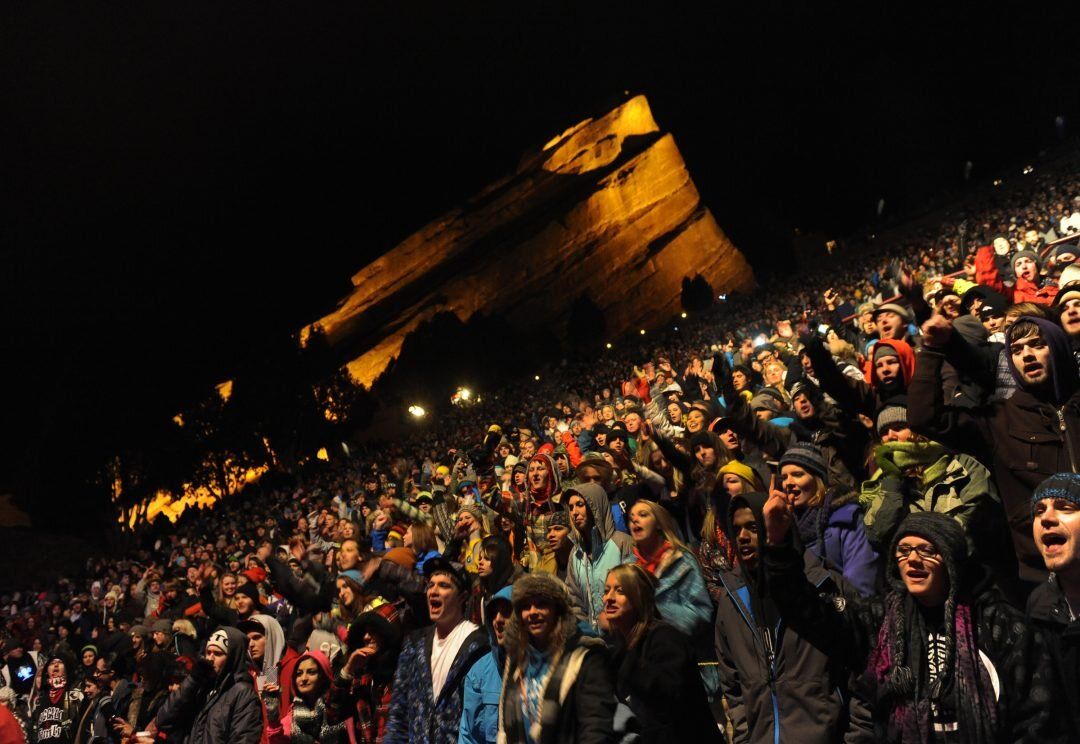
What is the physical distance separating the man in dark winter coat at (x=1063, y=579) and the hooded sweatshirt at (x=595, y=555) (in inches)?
97.7

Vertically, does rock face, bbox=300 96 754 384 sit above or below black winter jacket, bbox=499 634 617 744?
above

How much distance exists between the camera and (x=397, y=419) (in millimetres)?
54406

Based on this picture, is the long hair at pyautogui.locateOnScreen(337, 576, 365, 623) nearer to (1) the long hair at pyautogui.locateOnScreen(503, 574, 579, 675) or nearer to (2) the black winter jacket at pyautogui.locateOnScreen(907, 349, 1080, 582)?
→ (1) the long hair at pyautogui.locateOnScreen(503, 574, 579, 675)

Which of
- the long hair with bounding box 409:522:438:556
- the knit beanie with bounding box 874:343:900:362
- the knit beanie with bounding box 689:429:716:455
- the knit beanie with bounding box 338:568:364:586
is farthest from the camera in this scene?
the long hair with bounding box 409:522:438:556

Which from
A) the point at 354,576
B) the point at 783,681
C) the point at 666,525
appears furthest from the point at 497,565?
the point at 783,681

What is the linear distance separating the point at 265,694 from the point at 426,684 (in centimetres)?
207

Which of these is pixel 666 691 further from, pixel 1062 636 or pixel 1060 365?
pixel 1060 365

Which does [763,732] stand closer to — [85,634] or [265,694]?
[265,694]

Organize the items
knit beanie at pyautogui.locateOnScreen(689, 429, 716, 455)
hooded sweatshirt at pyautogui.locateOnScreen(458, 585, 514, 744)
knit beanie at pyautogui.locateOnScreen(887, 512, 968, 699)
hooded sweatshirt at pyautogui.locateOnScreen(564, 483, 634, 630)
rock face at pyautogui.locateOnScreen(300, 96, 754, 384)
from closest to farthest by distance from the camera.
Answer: knit beanie at pyautogui.locateOnScreen(887, 512, 968, 699) → hooded sweatshirt at pyautogui.locateOnScreen(458, 585, 514, 744) → hooded sweatshirt at pyautogui.locateOnScreen(564, 483, 634, 630) → knit beanie at pyautogui.locateOnScreen(689, 429, 716, 455) → rock face at pyautogui.locateOnScreen(300, 96, 754, 384)

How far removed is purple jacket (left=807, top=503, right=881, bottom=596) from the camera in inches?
165

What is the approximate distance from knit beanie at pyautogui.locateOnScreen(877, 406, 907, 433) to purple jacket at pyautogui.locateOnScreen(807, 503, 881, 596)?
69cm

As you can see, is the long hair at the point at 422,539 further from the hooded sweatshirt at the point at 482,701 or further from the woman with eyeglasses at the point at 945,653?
the woman with eyeglasses at the point at 945,653

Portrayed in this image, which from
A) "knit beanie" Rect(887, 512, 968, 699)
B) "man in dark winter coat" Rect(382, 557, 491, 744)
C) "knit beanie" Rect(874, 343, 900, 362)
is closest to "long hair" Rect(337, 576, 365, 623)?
"man in dark winter coat" Rect(382, 557, 491, 744)

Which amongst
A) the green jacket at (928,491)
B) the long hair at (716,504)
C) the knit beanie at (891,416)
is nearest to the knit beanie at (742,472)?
the long hair at (716,504)
